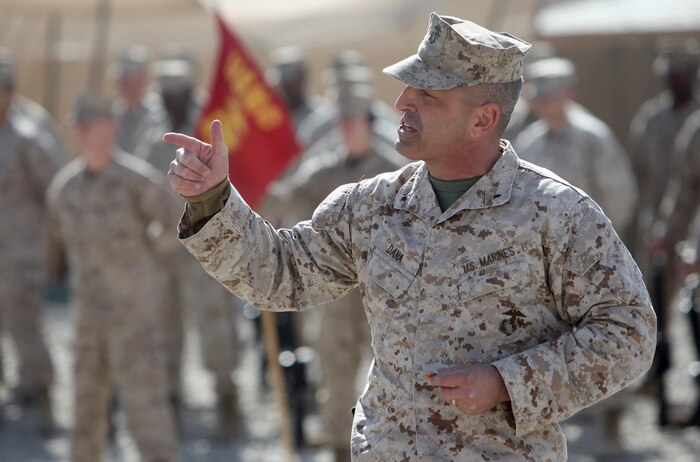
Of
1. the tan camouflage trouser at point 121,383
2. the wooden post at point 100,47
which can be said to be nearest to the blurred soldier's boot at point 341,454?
the tan camouflage trouser at point 121,383

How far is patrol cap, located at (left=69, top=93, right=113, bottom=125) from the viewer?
755 cm

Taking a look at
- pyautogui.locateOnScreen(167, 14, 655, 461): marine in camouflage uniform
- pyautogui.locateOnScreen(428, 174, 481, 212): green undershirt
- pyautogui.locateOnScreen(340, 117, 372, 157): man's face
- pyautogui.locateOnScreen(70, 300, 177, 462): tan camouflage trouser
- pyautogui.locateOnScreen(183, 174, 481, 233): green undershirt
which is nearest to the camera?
pyautogui.locateOnScreen(167, 14, 655, 461): marine in camouflage uniform

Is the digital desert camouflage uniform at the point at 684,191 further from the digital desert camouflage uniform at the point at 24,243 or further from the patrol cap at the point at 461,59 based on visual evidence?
the patrol cap at the point at 461,59

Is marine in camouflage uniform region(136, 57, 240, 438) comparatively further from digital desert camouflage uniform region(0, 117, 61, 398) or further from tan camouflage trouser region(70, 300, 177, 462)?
tan camouflage trouser region(70, 300, 177, 462)

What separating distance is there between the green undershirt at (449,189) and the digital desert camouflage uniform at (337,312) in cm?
405

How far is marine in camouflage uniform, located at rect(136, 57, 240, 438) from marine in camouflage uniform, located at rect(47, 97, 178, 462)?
1.94 meters

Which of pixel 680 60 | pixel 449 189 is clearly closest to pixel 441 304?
pixel 449 189

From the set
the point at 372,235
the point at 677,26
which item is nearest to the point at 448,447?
the point at 372,235

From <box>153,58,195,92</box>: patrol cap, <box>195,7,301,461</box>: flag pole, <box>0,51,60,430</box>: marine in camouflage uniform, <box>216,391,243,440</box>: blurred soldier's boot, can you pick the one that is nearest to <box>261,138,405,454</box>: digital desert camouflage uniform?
<box>195,7,301,461</box>: flag pole

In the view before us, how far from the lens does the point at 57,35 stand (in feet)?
56.0

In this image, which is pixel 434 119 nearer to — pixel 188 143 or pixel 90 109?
pixel 188 143

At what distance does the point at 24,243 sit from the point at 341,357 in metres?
2.97

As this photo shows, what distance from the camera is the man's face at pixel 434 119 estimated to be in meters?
3.52

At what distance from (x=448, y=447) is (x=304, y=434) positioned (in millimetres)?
5659
